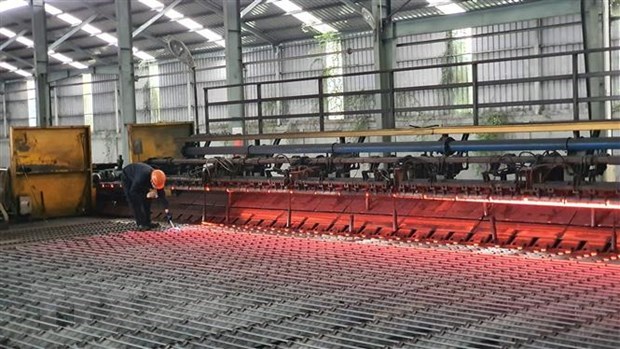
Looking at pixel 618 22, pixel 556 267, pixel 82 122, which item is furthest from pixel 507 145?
pixel 82 122

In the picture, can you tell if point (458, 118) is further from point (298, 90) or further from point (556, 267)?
point (556, 267)

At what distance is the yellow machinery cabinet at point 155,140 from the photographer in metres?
11.7

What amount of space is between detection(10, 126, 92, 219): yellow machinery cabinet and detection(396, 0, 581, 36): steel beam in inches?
235

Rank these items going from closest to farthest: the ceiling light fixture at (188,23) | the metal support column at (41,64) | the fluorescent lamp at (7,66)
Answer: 1. the metal support column at (41,64)
2. the ceiling light fixture at (188,23)
3. the fluorescent lamp at (7,66)

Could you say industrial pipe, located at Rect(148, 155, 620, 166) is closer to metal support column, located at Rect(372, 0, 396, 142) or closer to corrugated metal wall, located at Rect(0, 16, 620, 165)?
metal support column, located at Rect(372, 0, 396, 142)

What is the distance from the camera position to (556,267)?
243 inches

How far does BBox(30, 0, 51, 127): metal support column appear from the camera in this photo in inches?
686

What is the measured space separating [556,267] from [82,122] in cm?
2768

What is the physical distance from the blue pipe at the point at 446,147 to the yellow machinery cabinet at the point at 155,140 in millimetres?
1193

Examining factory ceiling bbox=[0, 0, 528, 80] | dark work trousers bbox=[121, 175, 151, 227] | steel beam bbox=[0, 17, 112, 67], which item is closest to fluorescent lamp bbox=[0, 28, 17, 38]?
factory ceiling bbox=[0, 0, 528, 80]

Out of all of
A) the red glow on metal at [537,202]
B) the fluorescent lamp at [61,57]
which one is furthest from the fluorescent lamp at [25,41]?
the red glow on metal at [537,202]

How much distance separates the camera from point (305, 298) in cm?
532

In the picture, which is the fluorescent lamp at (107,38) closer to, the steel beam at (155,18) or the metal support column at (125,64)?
the steel beam at (155,18)

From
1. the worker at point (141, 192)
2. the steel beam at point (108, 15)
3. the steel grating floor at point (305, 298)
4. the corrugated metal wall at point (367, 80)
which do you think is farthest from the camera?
the steel beam at point (108, 15)
